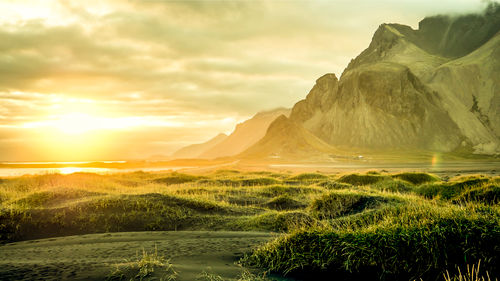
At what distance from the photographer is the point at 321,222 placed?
520 inches

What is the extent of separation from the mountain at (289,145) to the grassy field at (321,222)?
4232 inches

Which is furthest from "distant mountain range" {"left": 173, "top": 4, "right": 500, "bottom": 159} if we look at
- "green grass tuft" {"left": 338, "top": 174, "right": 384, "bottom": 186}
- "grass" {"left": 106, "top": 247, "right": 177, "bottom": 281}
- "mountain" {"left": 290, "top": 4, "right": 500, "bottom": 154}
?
"grass" {"left": 106, "top": 247, "right": 177, "bottom": 281}

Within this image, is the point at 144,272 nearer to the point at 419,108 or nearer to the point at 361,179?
the point at 361,179

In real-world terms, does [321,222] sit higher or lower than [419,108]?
lower

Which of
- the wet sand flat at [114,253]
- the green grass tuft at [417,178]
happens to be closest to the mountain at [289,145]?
the green grass tuft at [417,178]

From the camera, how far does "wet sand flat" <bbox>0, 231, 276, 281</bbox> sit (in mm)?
7699

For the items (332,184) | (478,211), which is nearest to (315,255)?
(478,211)

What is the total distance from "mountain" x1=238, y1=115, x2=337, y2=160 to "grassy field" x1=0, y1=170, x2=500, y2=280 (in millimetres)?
107487

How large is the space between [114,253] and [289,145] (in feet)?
484

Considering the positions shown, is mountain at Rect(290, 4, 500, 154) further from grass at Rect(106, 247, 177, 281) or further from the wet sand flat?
grass at Rect(106, 247, 177, 281)

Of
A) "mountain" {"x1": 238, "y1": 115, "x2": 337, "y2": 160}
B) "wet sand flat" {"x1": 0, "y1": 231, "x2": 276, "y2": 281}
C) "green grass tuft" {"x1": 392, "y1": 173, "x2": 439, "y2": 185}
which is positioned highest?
"mountain" {"x1": 238, "y1": 115, "x2": 337, "y2": 160}

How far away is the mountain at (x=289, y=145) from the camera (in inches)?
5720

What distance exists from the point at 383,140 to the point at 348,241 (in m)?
159

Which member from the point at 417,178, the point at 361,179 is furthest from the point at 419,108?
the point at 361,179
